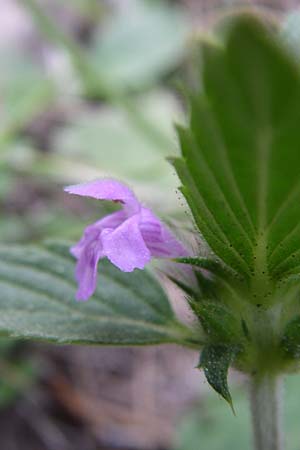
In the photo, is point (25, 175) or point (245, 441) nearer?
point (245, 441)

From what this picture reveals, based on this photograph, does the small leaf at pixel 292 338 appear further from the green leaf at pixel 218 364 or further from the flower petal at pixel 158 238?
the flower petal at pixel 158 238

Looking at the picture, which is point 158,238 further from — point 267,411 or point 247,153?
point 247,153

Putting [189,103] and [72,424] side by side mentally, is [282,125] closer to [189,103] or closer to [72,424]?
[189,103]

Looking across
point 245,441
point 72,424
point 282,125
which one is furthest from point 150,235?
point 72,424

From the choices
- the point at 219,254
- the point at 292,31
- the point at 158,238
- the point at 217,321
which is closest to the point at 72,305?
the point at 158,238

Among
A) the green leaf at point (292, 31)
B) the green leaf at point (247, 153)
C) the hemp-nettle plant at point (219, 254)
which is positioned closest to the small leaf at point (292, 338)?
the hemp-nettle plant at point (219, 254)

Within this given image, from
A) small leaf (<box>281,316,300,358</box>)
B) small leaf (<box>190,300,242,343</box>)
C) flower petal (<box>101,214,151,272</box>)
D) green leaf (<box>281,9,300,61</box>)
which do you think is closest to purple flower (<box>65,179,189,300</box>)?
flower petal (<box>101,214,151,272</box>)
